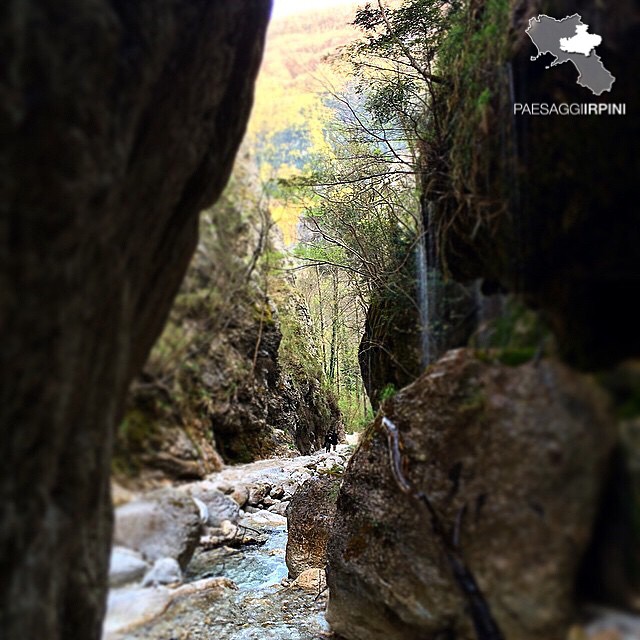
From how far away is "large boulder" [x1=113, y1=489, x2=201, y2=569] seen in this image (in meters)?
3.78

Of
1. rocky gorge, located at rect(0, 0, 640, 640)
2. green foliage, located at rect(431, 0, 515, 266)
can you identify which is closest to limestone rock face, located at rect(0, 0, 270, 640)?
rocky gorge, located at rect(0, 0, 640, 640)

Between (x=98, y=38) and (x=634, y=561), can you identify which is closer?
(x=98, y=38)

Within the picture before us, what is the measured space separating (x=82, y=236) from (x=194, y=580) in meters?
3.28

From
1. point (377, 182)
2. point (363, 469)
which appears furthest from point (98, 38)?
point (377, 182)

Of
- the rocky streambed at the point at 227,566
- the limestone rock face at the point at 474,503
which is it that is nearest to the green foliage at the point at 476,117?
the limestone rock face at the point at 474,503

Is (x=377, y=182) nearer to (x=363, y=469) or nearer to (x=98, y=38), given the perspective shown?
(x=363, y=469)

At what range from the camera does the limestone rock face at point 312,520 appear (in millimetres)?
9539

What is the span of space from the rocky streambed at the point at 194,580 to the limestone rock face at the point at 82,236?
20 cm

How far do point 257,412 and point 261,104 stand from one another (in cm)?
358

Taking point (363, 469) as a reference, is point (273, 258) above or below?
above

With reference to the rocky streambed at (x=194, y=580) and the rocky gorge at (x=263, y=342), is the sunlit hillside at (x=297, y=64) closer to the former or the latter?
the rocky gorge at (x=263, y=342)

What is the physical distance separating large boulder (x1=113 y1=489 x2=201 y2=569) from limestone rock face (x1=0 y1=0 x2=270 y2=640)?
18 cm

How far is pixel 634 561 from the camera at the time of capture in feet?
10.5

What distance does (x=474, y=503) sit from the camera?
14.7 ft
